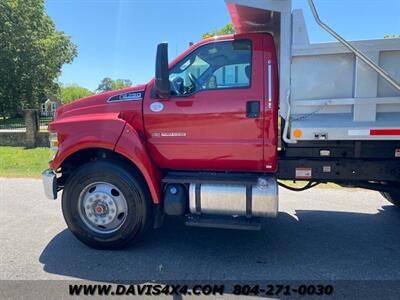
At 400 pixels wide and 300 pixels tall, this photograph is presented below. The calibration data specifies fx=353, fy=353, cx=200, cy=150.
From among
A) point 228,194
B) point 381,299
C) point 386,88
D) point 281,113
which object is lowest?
point 381,299

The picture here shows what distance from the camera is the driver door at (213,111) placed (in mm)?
4023

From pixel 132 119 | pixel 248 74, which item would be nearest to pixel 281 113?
pixel 248 74

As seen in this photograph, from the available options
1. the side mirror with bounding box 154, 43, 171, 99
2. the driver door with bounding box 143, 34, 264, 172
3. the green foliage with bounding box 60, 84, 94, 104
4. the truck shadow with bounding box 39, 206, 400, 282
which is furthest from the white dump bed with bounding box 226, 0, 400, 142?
the green foliage with bounding box 60, 84, 94, 104

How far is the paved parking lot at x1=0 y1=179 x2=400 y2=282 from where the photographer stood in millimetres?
3697

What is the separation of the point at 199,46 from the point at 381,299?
3.23 metres

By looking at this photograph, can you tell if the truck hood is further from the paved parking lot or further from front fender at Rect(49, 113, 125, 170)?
the paved parking lot

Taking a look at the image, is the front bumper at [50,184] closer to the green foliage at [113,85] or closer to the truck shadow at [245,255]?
the truck shadow at [245,255]

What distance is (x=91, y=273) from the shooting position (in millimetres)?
3709

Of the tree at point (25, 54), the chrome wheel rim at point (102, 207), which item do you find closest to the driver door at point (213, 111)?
the chrome wheel rim at point (102, 207)

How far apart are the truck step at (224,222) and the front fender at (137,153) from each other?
1.61ft

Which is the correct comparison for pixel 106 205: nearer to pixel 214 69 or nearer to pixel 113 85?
pixel 214 69

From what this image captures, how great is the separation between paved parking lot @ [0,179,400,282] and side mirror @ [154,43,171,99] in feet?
6.19

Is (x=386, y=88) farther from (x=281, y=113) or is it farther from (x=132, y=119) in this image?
(x=132, y=119)

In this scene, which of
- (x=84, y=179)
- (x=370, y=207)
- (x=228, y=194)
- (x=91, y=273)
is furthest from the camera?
(x=370, y=207)
